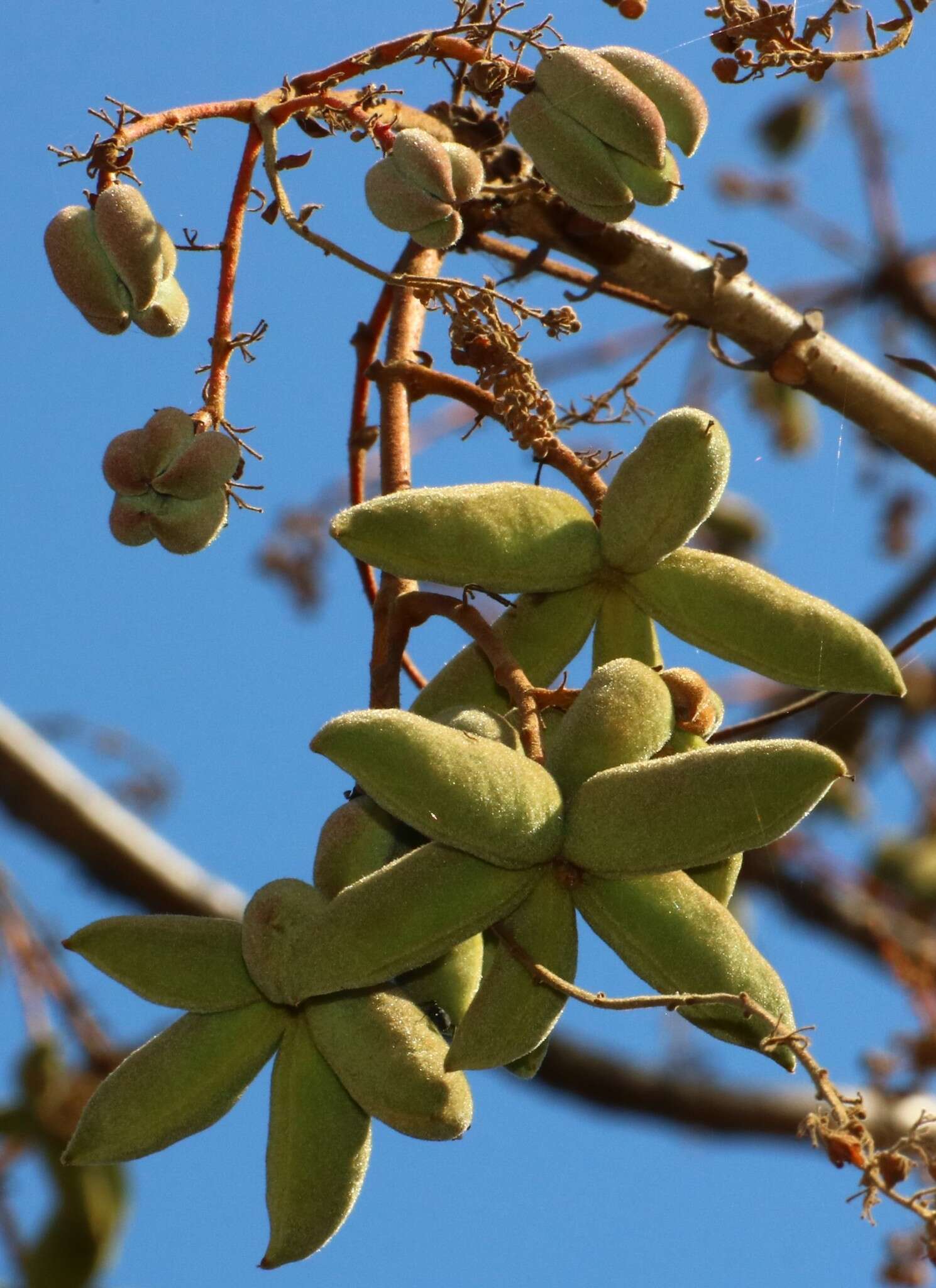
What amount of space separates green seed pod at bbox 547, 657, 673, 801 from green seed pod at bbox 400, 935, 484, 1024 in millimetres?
148

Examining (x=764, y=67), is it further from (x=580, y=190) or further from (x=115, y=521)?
(x=115, y=521)

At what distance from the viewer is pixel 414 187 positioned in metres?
1.25

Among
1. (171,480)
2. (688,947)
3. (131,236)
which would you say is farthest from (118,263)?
(688,947)

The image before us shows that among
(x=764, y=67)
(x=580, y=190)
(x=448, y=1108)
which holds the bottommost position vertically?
(x=448, y=1108)

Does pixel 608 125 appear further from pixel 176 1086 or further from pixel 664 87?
pixel 176 1086

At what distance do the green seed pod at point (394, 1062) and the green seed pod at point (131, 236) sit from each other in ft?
1.82

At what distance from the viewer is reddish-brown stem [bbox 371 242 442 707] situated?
1197 millimetres

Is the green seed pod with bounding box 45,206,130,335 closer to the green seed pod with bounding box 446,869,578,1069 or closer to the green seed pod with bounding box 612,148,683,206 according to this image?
the green seed pod with bounding box 612,148,683,206

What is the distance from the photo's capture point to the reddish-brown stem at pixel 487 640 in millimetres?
1089

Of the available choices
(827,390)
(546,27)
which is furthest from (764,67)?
(827,390)

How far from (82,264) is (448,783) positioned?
0.53 m

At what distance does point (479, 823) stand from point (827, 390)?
Answer: 0.84m

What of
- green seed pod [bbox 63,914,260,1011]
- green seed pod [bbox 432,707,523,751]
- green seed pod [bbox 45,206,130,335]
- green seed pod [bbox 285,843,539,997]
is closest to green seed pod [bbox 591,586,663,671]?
green seed pod [bbox 432,707,523,751]

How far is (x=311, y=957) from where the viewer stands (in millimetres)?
1007
